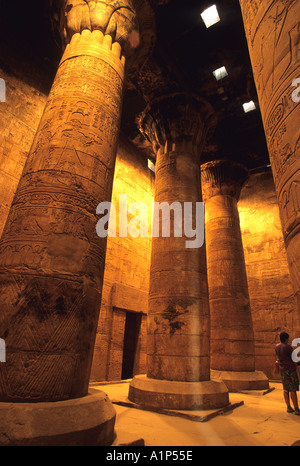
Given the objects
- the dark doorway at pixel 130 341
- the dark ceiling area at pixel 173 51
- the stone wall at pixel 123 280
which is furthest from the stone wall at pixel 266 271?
the dark ceiling area at pixel 173 51

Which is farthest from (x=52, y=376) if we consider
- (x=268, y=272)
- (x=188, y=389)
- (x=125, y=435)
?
(x=268, y=272)

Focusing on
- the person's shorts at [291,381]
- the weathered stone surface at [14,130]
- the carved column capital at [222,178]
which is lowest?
the person's shorts at [291,381]

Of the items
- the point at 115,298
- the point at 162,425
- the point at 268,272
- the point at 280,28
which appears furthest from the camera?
the point at 268,272

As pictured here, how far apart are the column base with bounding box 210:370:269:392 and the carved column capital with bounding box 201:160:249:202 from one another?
554cm

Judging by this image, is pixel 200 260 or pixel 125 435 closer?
pixel 125 435

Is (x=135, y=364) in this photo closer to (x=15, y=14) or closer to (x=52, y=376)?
(x=52, y=376)

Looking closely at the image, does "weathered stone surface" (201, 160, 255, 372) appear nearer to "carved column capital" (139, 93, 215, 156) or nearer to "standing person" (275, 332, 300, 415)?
"carved column capital" (139, 93, 215, 156)

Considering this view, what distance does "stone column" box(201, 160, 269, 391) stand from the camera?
22.4 ft

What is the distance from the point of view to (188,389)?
4055 mm

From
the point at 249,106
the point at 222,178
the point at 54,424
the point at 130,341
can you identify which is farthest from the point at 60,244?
the point at 249,106

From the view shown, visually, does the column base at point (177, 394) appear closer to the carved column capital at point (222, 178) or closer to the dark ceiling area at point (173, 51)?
the carved column capital at point (222, 178)

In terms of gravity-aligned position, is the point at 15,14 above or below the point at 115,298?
above

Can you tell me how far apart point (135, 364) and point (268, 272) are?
6.14 metres

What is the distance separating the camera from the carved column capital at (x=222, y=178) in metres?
9.24
